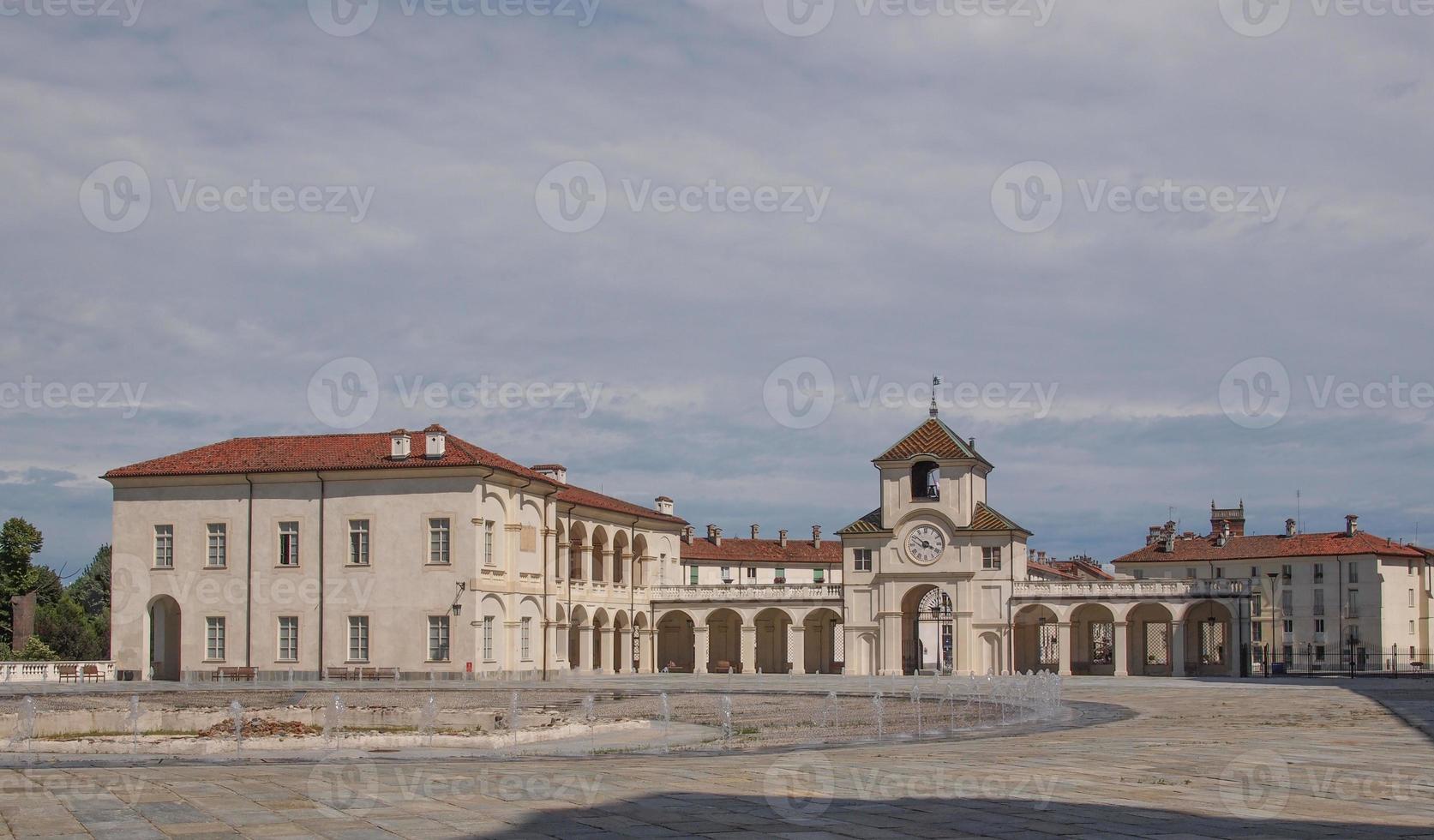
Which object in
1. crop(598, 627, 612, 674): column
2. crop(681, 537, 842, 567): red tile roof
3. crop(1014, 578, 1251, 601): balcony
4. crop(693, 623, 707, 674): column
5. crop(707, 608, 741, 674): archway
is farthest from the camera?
crop(681, 537, 842, 567): red tile roof

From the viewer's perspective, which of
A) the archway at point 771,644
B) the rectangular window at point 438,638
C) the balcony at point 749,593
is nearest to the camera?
the rectangular window at point 438,638

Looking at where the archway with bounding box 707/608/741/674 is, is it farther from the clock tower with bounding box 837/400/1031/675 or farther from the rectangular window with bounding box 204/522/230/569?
the rectangular window with bounding box 204/522/230/569

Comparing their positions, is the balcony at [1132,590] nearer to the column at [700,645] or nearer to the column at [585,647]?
the column at [700,645]

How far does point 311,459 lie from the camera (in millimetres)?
55281

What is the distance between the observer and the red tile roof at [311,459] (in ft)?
175

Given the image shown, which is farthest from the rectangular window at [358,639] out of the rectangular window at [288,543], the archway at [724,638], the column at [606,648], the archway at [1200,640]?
the archway at [1200,640]

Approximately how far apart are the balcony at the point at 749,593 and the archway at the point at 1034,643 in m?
8.83

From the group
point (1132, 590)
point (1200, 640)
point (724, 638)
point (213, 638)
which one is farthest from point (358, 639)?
point (1200, 640)

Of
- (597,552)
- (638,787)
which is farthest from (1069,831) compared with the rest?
(597,552)

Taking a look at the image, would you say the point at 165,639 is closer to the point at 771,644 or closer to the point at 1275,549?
the point at 771,644

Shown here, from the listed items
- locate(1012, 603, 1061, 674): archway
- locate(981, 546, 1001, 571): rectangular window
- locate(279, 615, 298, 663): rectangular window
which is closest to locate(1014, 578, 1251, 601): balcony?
locate(981, 546, 1001, 571): rectangular window

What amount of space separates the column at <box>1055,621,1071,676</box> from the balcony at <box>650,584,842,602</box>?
418 inches

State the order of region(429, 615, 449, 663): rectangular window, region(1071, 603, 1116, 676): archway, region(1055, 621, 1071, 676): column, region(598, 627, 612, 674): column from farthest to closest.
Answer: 1. region(598, 627, 612, 674): column
2. region(1071, 603, 1116, 676): archway
3. region(1055, 621, 1071, 676): column
4. region(429, 615, 449, 663): rectangular window

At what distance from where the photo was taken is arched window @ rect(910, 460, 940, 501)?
6725 cm
